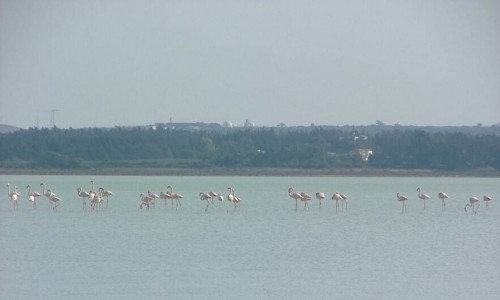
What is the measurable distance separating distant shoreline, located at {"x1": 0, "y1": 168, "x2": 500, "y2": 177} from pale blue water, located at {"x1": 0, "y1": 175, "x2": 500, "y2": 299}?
34785mm

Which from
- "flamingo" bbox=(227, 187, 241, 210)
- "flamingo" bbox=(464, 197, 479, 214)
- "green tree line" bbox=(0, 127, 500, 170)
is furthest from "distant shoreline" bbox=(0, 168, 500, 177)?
"flamingo" bbox=(227, 187, 241, 210)

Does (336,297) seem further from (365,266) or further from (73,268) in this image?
(73,268)

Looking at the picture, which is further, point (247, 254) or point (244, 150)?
point (244, 150)

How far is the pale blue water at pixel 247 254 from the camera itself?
598 inches

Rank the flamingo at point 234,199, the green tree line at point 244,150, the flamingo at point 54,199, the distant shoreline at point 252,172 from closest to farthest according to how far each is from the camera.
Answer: the flamingo at point 234,199, the flamingo at point 54,199, the distant shoreline at point 252,172, the green tree line at point 244,150

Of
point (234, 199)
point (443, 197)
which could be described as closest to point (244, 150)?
point (443, 197)

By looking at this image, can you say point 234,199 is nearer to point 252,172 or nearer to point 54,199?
point 54,199

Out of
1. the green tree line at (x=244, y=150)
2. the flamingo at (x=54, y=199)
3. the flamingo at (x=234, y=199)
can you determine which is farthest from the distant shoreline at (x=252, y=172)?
the flamingo at (x=234, y=199)

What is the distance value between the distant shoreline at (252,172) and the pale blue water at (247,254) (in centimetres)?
3479

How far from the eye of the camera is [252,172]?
67938 mm

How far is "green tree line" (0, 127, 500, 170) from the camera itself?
66.3 metres

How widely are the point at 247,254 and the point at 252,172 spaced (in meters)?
48.9

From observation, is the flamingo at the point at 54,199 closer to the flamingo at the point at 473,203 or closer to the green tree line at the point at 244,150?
the flamingo at the point at 473,203

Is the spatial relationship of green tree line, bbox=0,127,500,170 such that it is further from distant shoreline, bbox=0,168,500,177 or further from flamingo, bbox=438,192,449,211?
flamingo, bbox=438,192,449,211
